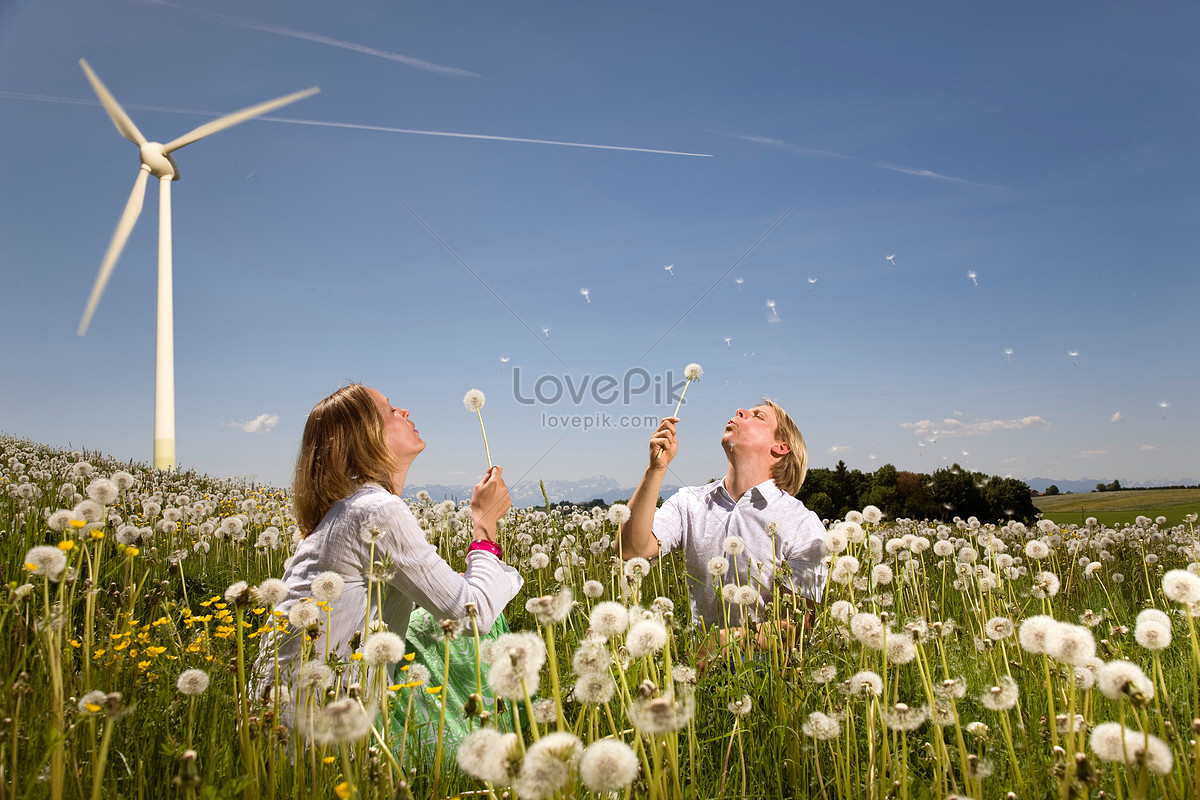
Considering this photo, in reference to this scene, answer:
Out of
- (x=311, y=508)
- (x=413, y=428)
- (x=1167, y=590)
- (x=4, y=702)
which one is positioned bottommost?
(x=4, y=702)

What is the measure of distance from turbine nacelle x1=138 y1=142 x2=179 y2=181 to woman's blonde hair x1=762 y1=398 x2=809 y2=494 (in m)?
24.2

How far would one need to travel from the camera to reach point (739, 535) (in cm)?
520

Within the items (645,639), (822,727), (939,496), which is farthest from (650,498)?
(939,496)

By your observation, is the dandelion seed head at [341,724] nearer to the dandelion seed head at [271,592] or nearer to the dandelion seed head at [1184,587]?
the dandelion seed head at [271,592]

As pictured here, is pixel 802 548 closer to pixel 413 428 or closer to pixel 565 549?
pixel 565 549

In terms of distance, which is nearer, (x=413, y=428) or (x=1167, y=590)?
(x=1167, y=590)

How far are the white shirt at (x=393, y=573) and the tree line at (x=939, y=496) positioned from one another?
13.6 metres

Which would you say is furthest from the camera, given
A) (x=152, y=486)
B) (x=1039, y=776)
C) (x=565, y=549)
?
(x=152, y=486)

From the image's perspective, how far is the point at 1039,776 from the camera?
2.81m

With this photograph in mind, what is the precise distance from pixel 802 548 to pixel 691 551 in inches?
45.7

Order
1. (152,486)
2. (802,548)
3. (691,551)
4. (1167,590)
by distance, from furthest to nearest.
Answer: (152,486) < (691,551) < (802,548) < (1167,590)

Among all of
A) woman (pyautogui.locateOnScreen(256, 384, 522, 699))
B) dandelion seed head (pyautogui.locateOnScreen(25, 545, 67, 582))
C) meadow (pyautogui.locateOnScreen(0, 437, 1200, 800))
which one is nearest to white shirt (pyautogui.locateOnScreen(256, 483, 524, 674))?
woman (pyautogui.locateOnScreen(256, 384, 522, 699))

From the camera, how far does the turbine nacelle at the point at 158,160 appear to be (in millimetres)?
22609

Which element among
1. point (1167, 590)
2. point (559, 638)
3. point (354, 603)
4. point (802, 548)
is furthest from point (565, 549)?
point (1167, 590)
